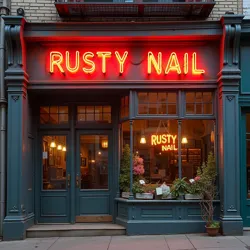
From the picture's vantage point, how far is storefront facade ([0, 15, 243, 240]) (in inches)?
397

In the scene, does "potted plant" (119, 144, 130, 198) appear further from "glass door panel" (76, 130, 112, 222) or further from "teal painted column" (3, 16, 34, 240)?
"teal painted column" (3, 16, 34, 240)

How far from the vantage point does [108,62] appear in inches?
412

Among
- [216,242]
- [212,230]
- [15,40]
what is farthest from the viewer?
[15,40]

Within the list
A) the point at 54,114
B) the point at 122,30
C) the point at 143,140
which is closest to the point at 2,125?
the point at 54,114

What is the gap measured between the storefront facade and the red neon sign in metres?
0.02

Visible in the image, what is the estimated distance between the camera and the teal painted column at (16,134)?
9.93 m

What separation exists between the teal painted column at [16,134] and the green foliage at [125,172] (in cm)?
232

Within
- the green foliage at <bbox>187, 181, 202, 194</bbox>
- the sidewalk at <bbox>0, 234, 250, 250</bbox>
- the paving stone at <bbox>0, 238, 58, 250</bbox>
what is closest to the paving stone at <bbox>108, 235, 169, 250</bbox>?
the sidewalk at <bbox>0, 234, 250, 250</bbox>

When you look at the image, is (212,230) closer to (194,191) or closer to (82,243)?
(194,191)

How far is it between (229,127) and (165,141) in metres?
1.62

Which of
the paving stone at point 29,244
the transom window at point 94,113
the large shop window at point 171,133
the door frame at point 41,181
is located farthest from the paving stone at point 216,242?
the transom window at point 94,113

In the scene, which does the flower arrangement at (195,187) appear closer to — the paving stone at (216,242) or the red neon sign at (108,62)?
the paving stone at (216,242)

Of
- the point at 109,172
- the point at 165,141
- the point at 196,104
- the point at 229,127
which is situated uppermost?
the point at 196,104

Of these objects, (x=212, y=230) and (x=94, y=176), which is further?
(x=94, y=176)
